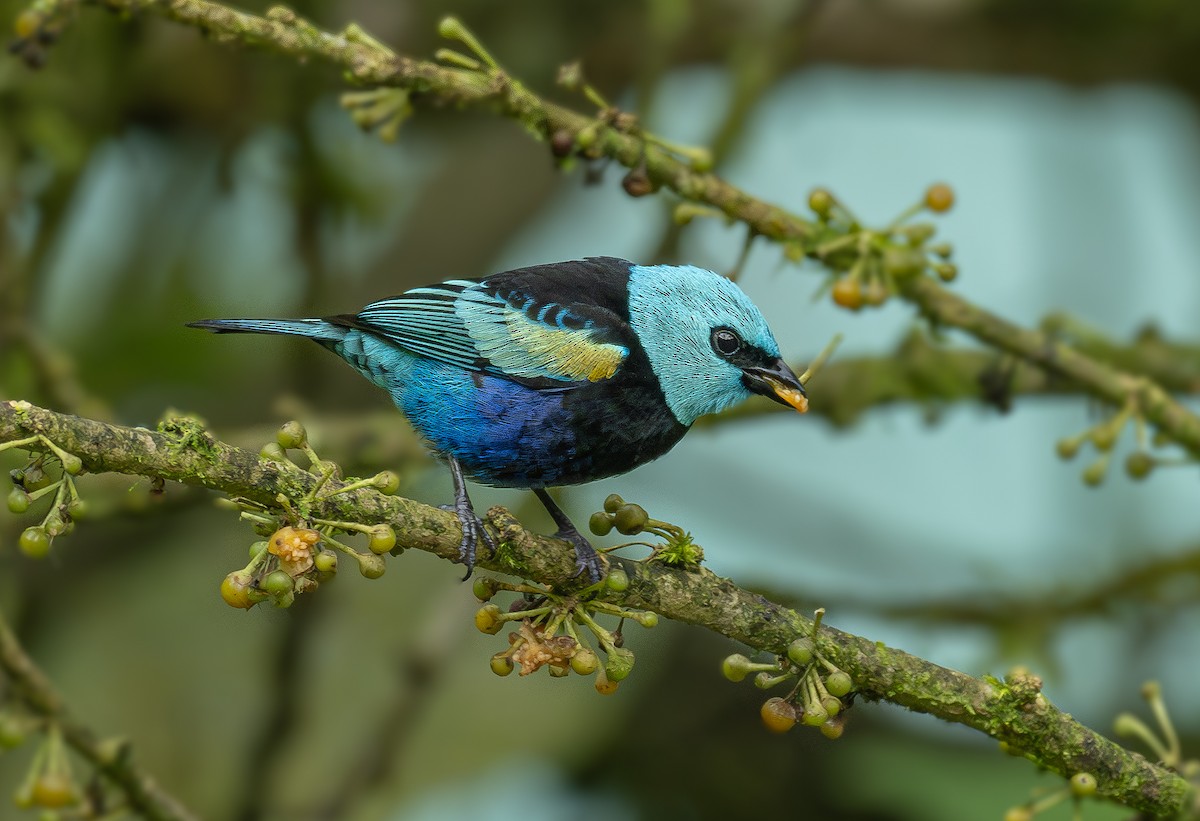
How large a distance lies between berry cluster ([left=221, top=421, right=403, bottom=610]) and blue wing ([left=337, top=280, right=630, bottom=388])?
1.10m

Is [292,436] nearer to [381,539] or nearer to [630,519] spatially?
[381,539]

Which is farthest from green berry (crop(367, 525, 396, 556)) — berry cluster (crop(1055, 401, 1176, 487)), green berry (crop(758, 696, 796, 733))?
berry cluster (crop(1055, 401, 1176, 487))

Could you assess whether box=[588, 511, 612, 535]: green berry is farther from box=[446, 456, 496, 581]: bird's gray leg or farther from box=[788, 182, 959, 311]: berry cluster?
box=[788, 182, 959, 311]: berry cluster

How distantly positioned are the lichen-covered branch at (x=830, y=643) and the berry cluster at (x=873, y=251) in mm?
868

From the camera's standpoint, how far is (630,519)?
2859mm

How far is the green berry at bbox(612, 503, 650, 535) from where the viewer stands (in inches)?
112

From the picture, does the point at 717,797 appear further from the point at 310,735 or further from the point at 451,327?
the point at 451,327

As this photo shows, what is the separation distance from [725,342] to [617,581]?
1074mm

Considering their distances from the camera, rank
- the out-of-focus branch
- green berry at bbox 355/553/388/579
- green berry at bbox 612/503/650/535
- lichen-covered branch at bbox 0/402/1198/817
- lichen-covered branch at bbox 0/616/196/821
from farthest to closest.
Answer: the out-of-focus branch
green berry at bbox 612/503/650/535
lichen-covered branch at bbox 0/616/196/821
lichen-covered branch at bbox 0/402/1198/817
green berry at bbox 355/553/388/579

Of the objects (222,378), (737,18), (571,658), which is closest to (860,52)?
(737,18)

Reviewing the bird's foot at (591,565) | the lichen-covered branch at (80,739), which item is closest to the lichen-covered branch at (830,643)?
the bird's foot at (591,565)

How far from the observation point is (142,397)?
594 cm

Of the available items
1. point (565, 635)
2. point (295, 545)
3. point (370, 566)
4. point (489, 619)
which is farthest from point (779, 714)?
point (295, 545)

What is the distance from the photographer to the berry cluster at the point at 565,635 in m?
2.57
